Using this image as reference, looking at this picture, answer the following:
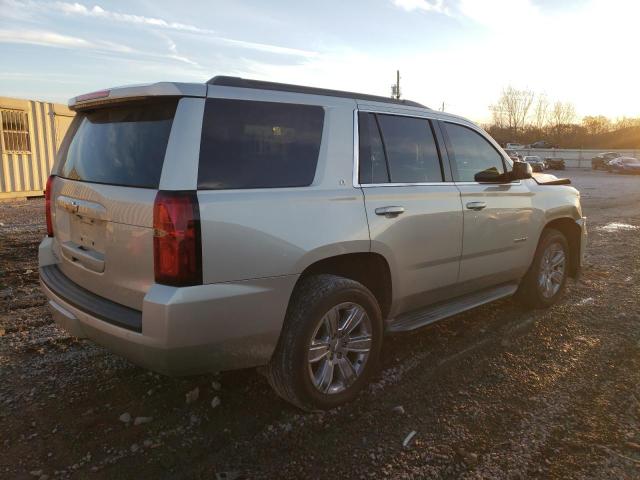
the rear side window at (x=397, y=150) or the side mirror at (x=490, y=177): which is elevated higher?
the rear side window at (x=397, y=150)

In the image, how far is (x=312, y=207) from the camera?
2898mm

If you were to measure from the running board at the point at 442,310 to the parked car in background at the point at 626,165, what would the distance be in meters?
41.1

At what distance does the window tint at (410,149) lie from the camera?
3570 mm

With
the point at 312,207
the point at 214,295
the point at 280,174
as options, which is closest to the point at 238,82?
the point at 280,174

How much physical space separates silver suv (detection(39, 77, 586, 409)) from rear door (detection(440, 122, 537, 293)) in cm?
5

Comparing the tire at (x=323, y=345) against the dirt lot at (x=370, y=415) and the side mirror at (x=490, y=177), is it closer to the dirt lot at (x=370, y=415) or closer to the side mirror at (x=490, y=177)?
the dirt lot at (x=370, y=415)

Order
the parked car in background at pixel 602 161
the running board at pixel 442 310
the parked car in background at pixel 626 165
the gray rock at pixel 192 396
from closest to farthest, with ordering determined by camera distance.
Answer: the gray rock at pixel 192 396 < the running board at pixel 442 310 < the parked car in background at pixel 626 165 < the parked car in background at pixel 602 161

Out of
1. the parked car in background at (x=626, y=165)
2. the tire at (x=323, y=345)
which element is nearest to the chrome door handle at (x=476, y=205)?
the tire at (x=323, y=345)

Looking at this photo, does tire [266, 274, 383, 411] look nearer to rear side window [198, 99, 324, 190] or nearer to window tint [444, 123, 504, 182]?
rear side window [198, 99, 324, 190]

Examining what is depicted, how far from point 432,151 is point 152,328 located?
2476 millimetres

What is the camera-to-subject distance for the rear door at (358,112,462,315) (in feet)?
10.9

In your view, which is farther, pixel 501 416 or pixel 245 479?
pixel 501 416

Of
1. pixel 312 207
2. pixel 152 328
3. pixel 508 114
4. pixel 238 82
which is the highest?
pixel 508 114

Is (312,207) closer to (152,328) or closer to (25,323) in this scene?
(152,328)
